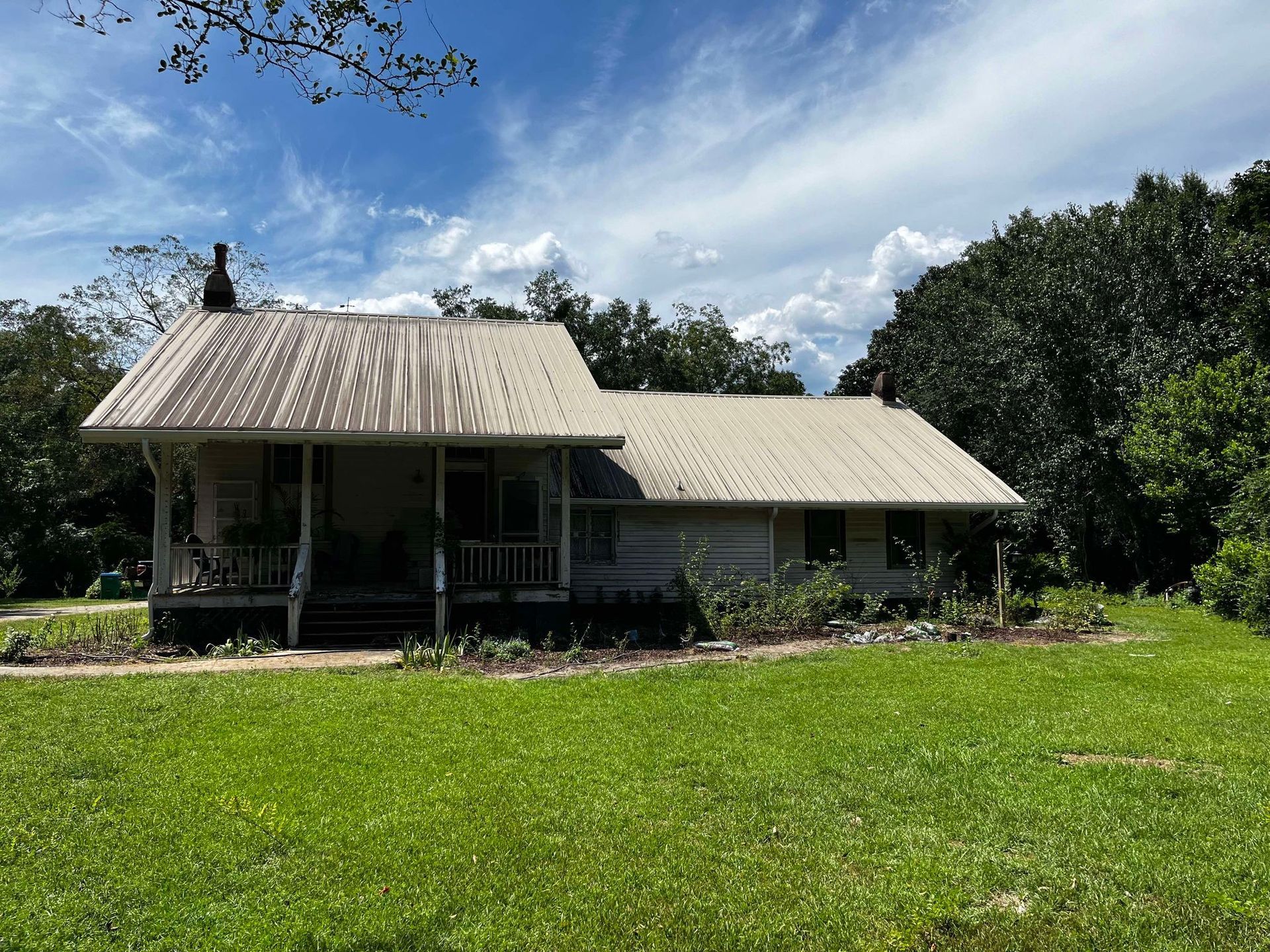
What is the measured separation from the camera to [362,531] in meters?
15.4

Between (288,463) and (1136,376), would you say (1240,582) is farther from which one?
(288,463)

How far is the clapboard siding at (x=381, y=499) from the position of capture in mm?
15320

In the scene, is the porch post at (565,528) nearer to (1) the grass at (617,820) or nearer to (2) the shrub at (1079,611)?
(1) the grass at (617,820)

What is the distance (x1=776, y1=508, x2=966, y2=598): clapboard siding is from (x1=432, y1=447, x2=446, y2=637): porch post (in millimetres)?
7609

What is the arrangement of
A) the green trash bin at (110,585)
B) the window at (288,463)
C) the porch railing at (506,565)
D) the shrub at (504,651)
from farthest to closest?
the green trash bin at (110,585), the window at (288,463), the porch railing at (506,565), the shrub at (504,651)

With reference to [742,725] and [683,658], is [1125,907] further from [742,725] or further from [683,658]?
[683,658]

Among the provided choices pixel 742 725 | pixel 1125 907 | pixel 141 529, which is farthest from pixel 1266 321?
pixel 141 529

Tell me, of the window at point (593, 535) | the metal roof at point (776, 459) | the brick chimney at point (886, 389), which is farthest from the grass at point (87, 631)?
the brick chimney at point (886, 389)

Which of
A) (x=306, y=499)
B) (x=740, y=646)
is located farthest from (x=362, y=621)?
(x=740, y=646)

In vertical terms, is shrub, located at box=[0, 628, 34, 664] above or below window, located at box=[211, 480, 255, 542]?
below

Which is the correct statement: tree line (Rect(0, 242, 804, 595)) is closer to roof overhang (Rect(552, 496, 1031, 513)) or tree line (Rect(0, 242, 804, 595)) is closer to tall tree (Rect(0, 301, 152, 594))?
tall tree (Rect(0, 301, 152, 594))

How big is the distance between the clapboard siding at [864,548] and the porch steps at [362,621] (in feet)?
25.7

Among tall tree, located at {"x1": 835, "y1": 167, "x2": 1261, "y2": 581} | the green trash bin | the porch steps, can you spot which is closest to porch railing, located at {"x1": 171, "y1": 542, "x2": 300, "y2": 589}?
the porch steps

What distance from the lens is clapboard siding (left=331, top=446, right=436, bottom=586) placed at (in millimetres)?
15320
